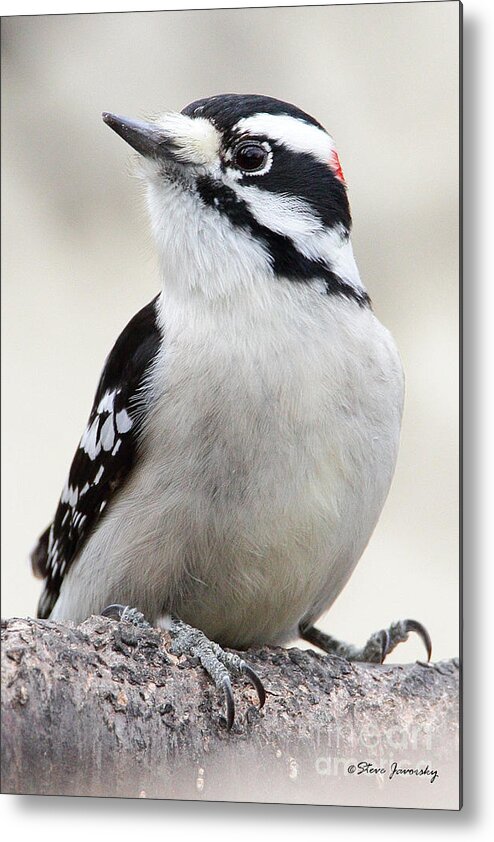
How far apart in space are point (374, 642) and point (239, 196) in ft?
2.98

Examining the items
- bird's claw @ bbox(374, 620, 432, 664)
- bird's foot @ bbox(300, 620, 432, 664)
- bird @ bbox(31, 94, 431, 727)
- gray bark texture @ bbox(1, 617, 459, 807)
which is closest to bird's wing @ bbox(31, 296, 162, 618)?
Answer: bird @ bbox(31, 94, 431, 727)

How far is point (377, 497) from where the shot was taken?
2250 millimetres

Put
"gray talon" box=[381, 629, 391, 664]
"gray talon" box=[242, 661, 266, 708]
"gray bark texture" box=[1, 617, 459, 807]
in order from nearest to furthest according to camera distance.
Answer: "gray bark texture" box=[1, 617, 459, 807]
"gray talon" box=[242, 661, 266, 708]
"gray talon" box=[381, 629, 391, 664]

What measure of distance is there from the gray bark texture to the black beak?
86cm

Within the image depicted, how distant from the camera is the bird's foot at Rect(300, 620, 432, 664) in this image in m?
2.26

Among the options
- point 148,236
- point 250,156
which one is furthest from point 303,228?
point 148,236

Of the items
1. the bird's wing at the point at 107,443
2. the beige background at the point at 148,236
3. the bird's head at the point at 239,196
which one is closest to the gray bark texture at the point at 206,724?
the beige background at the point at 148,236

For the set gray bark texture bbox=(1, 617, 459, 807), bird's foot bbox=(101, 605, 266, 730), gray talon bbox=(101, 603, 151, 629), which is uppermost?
gray talon bbox=(101, 603, 151, 629)

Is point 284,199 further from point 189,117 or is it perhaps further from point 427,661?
point 427,661

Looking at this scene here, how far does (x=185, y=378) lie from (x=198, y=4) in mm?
810

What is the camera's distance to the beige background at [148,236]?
227cm

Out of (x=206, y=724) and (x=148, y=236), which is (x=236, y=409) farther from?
(x=206, y=724)

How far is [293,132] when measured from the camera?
7.16ft

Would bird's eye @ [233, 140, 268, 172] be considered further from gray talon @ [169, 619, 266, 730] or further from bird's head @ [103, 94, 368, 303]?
gray talon @ [169, 619, 266, 730]
